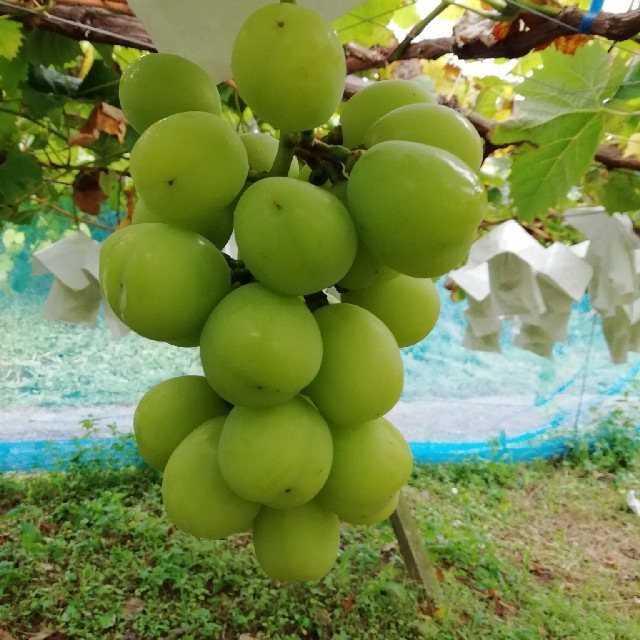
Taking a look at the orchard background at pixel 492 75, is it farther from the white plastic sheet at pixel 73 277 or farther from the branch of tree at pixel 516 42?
the white plastic sheet at pixel 73 277

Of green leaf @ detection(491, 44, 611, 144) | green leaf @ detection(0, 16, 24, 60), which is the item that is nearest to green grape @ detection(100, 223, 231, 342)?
green leaf @ detection(491, 44, 611, 144)

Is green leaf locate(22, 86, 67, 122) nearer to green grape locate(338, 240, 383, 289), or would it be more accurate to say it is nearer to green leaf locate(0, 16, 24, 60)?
green leaf locate(0, 16, 24, 60)

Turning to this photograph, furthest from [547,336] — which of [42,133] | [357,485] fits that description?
[357,485]

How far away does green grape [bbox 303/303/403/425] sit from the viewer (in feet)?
1.96

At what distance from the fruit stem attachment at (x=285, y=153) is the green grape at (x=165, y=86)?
12 cm

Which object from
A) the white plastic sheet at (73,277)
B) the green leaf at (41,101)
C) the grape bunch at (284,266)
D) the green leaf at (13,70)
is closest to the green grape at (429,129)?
the grape bunch at (284,266)

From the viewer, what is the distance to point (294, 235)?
54 centimetres

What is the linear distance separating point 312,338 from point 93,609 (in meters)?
2.65

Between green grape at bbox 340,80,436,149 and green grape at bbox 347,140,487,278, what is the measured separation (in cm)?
13

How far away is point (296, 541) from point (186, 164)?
0.38 meters

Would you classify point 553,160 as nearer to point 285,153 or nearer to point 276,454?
point 285,153

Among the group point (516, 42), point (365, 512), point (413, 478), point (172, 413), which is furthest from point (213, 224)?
point (413, 478)

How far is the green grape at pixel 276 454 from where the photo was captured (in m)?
0.57

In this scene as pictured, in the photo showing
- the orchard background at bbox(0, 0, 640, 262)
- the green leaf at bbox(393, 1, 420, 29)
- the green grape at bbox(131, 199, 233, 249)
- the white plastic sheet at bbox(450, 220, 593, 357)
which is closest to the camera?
the green grape at bbox(131, 199, 233, 249)
